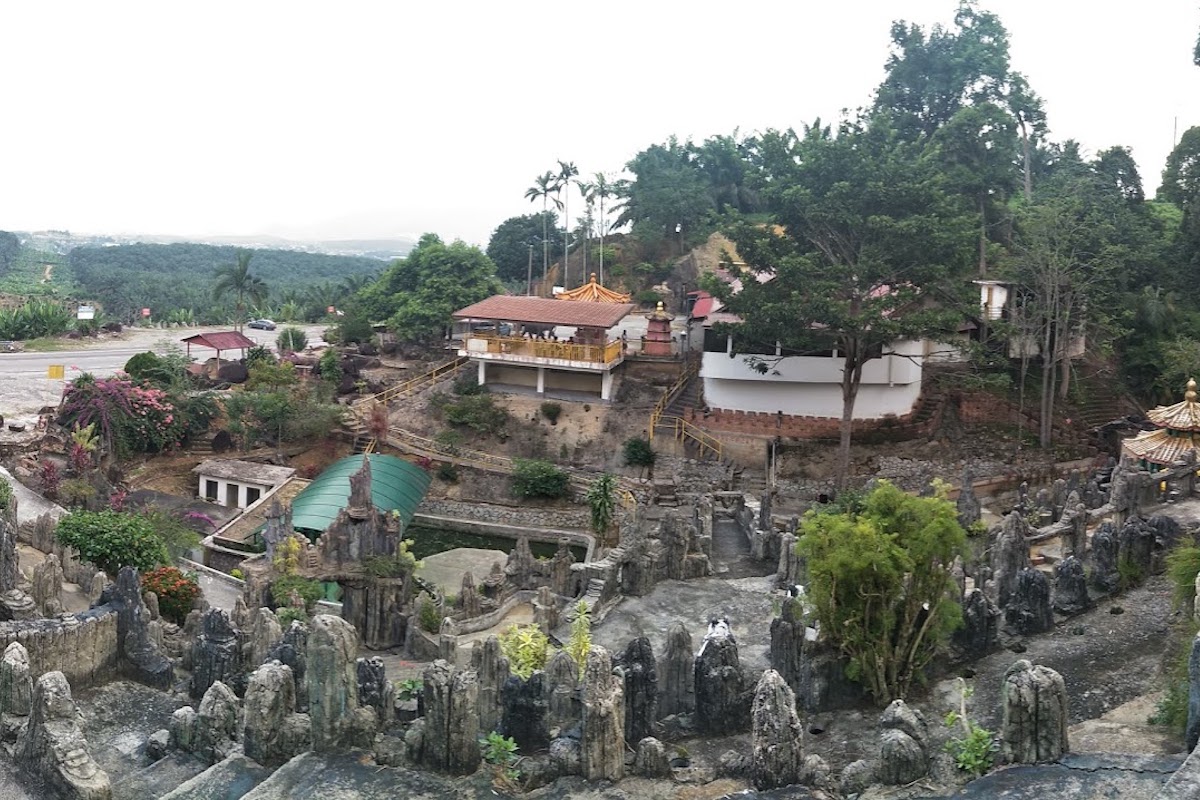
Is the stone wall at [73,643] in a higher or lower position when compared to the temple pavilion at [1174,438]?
lower

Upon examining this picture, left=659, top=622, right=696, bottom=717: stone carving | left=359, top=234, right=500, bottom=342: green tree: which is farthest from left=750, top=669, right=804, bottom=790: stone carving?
left=359, top=234, right=500, bottom=342: green tree

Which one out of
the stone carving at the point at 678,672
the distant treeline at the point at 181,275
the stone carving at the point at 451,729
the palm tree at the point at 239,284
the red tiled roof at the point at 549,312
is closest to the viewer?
the stone carving at the point at 451,729

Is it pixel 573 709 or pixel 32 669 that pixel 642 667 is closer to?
pixel 573 709

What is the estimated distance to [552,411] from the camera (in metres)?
44.2

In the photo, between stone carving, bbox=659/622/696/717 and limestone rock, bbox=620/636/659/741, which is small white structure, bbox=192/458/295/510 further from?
limestone rock, bbox=620/636/659/741

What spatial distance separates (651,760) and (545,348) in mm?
32603

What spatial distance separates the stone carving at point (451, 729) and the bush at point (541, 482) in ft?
87.8

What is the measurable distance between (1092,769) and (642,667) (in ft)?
22.5

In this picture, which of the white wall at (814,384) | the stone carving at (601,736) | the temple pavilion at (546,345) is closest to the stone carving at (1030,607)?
the stone carving at (601,736)

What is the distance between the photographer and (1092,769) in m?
11.2

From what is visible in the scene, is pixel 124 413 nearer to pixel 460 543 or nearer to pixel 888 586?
pixel 460 543

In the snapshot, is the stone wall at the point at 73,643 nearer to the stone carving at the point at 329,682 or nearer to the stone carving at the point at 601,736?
the stone carving at the point at 329,682

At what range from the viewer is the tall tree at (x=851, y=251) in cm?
3519

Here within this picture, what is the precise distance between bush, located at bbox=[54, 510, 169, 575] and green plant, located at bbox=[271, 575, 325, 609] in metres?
3.64
